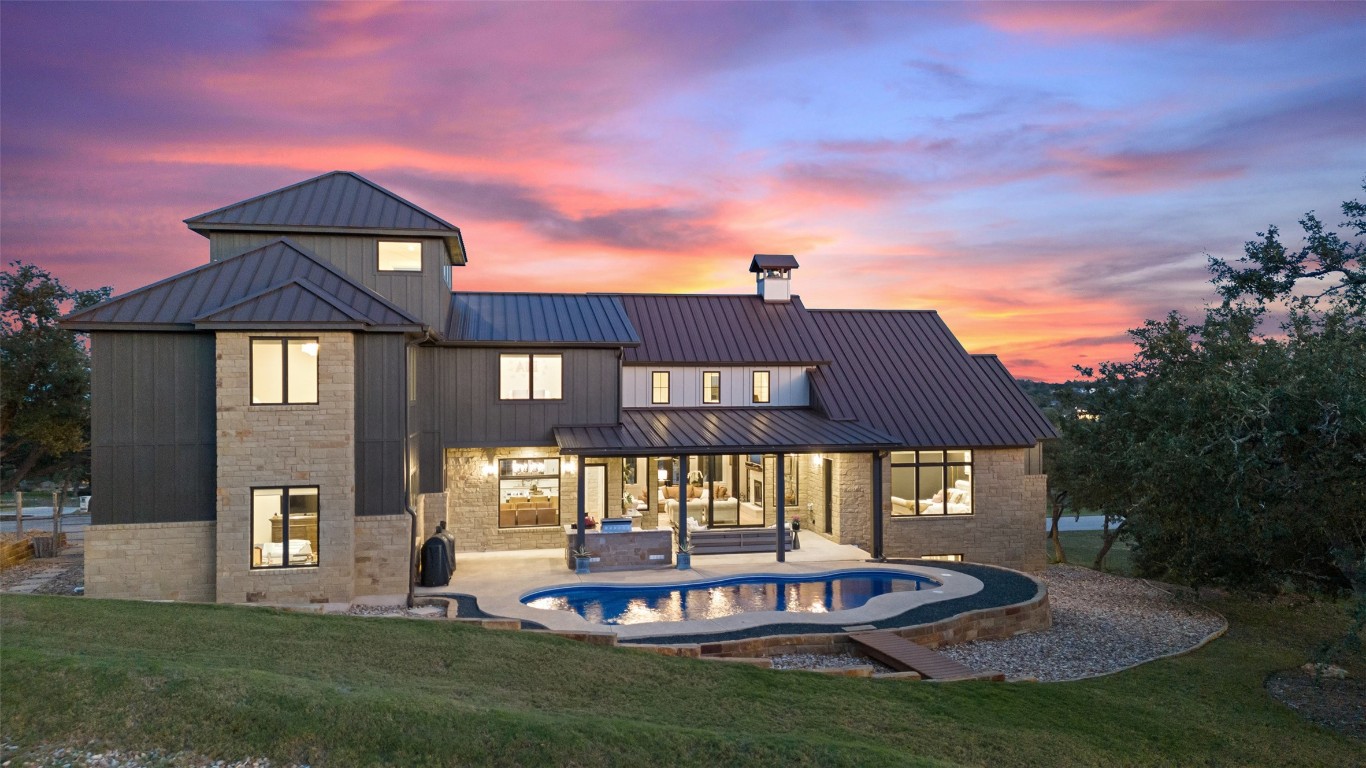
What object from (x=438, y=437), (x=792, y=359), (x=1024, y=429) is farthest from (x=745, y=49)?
(x=1024, y=429)

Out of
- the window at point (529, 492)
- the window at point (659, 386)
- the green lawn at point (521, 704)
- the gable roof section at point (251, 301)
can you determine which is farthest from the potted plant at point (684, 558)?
the gable roof section at point (251, 301)

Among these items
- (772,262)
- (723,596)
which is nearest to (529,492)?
(723,596)

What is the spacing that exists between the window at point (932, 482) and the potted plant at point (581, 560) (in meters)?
8.31

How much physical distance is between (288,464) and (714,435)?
9.30 metres

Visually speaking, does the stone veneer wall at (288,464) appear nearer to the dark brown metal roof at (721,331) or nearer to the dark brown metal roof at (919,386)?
the dark brown metal roof at (721,331)

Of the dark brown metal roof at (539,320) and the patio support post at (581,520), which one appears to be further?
the dark brown metal roof at (539,320)

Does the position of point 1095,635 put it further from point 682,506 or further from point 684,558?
point 682,506

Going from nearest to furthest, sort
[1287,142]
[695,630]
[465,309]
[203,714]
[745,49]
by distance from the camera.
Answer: [203,714] < [695,630] < [745,49] < [1287,142] < [465,309]

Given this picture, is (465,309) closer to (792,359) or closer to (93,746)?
(792,359)

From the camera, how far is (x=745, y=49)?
16312mm

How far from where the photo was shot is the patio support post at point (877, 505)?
63.8ft

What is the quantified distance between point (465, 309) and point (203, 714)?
48.4ft

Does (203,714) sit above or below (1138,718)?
above

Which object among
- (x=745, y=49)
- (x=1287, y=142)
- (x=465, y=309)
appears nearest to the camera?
(x=745, y=49)
